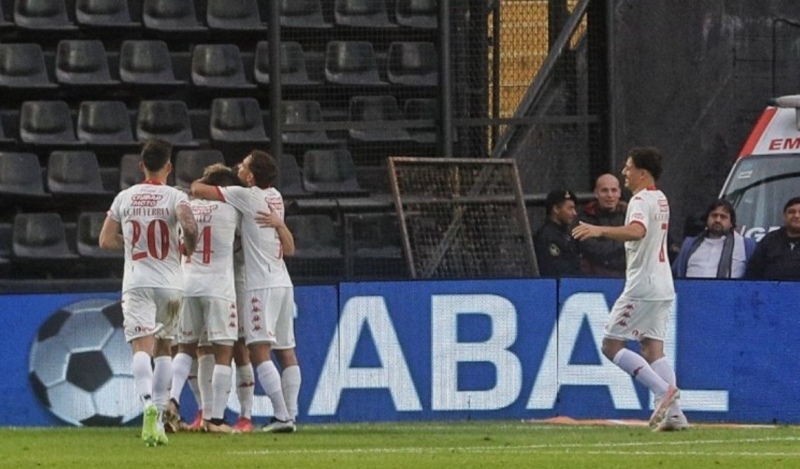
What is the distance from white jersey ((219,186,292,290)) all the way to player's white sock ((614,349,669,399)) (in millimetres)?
2512

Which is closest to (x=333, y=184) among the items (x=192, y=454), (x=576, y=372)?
(x=576, y=372)

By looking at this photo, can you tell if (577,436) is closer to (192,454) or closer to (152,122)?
(192,454)

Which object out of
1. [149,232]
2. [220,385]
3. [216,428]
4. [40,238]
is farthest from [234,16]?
[149,232]

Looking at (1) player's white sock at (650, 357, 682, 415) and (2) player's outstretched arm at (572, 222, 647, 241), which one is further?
(1) player's white sock at (650, 357, 682, 415)

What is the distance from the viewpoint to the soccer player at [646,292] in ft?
46.5

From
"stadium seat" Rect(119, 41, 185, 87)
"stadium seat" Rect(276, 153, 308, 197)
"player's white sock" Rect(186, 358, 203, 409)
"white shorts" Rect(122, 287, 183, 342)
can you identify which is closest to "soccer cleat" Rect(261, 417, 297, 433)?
"player's white sock" Rect(186, 358, 203, 409)

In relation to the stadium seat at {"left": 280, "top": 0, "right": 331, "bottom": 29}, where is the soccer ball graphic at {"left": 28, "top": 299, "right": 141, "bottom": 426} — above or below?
below

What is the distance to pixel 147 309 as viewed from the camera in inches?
521

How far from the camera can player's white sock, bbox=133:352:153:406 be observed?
12789 millimetres

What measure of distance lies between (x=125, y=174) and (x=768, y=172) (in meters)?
6.07

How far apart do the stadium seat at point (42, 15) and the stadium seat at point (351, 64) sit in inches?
102

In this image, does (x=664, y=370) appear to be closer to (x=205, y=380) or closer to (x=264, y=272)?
(x=264, y=272)

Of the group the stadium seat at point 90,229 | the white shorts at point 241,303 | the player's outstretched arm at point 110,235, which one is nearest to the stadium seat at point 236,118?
the stadium seat at point 90,229

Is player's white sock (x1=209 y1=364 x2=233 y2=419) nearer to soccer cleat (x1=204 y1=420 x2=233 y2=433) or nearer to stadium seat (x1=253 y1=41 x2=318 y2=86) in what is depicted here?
soccer cleat (x1=204 y1=420 x2=233 y2=433)
